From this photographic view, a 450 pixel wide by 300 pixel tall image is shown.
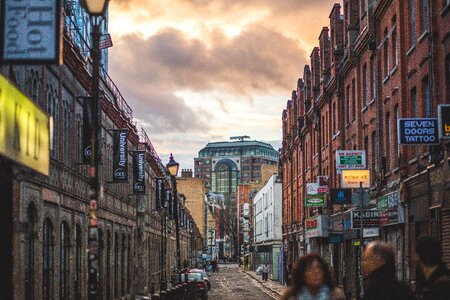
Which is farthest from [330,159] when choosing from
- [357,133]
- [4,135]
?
[4,135]

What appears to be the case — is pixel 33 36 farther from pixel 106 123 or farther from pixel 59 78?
pixel 106 123

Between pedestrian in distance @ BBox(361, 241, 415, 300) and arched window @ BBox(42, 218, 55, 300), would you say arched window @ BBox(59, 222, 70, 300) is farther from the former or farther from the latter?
pedestrian in distance @ BBox(361, 241, 415, 300)

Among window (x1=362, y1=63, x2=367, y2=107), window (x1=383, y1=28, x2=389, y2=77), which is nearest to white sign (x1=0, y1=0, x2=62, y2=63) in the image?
window (x1=383, y1=28, x2=389, y2=77)

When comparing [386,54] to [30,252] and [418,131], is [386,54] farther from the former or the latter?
[30,252]

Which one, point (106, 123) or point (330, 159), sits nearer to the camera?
point (106, 123)

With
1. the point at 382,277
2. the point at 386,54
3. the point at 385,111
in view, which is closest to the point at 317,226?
the point at 385,111

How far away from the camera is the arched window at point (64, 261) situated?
25200 mm

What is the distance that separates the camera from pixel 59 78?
80.7 ft

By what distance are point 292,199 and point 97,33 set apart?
5676cm

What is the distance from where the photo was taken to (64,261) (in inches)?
1019

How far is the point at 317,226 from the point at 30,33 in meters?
37.9

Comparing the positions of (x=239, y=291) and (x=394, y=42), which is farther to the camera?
(x=239, y=291)

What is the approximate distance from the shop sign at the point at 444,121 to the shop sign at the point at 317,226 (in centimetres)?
2849

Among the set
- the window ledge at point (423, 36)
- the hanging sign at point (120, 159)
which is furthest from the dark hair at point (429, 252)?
the hanging sign at point (120, 159)
